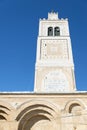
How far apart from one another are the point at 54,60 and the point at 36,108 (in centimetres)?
1282

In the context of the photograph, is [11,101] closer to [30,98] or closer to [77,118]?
[30,98]

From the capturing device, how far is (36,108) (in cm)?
1182

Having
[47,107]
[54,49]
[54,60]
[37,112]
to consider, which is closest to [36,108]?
[37,112]

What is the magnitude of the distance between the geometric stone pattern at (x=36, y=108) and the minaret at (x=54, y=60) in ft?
30.3

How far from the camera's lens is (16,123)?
36.9 ft

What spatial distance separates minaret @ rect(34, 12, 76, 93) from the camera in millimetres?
22125

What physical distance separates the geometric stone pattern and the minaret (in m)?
9.24

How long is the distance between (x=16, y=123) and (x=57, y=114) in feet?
8.01

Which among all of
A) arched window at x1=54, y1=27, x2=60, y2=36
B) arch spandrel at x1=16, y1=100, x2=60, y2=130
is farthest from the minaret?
arch spandrel at x1=16, y1=100, x2=60, y2=130

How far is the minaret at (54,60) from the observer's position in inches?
871

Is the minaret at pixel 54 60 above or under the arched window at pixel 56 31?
under

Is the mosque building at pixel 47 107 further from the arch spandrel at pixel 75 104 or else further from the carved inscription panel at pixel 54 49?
the carved inscription panel at pixel 54 49

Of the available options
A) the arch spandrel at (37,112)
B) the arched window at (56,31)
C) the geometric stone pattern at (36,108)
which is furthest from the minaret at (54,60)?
the arch spandrel at (37,112)

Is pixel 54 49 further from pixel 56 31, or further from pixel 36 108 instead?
pixel 36 108
